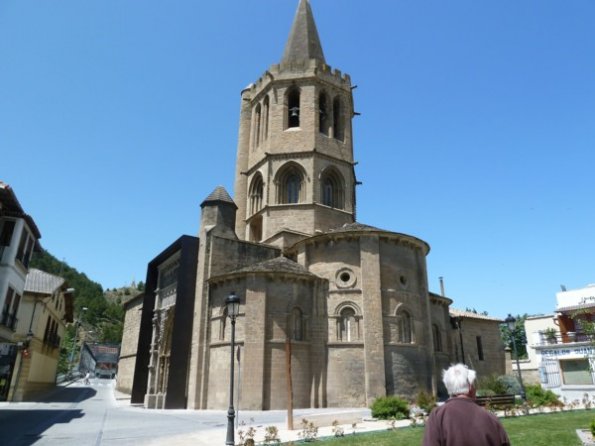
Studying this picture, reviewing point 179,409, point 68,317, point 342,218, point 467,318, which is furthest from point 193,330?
point 68,317

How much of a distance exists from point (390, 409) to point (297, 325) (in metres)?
7.89

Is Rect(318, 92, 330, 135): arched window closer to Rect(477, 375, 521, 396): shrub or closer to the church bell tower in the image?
the church bell tower

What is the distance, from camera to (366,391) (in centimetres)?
2081

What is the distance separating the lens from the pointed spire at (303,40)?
3425cm

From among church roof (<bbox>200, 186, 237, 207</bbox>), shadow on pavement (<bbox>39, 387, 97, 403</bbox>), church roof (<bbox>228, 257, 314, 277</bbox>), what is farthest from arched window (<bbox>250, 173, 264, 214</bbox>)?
shadow on pavement (<bbox>39, 387, 97, 403</bbox>)

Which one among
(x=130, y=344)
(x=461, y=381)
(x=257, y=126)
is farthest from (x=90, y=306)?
(x=461, y=381)

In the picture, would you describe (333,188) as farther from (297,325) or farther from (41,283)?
(41,283)

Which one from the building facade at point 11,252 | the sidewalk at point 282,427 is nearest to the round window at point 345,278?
the sidewalk at point 282,427

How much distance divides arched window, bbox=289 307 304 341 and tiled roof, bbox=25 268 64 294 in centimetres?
1723

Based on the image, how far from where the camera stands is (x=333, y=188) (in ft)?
104

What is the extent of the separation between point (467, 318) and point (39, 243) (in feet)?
96.2

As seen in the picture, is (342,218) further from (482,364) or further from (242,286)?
(482,364)

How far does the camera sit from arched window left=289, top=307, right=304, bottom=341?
72.0 ft

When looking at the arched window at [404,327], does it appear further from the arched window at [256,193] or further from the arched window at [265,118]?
the arched window at [265,118]
